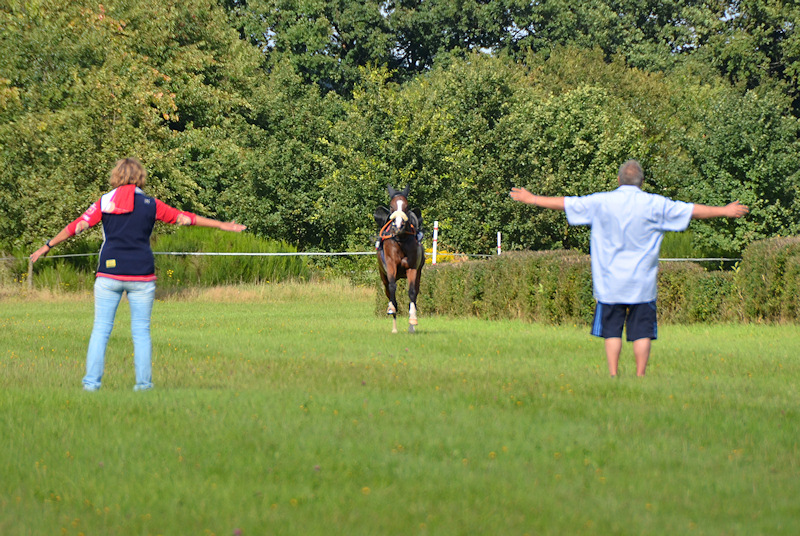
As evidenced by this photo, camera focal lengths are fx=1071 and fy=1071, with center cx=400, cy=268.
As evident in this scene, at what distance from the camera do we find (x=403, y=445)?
274 inches

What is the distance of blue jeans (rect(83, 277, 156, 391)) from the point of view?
966 cm

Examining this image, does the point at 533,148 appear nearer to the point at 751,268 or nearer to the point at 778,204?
the point at 778,204

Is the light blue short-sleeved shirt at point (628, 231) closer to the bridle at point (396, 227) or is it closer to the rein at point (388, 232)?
the bridle at point (396, 227)

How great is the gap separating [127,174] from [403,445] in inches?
165

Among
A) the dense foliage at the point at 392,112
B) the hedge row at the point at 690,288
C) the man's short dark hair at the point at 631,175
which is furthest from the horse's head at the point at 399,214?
the dense foliage at the point at 392,112

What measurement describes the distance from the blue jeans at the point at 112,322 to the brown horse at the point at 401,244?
28.1ft

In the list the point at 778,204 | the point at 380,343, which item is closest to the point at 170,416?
the point at 380,343

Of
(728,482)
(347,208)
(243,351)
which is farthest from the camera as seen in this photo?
(347,208)

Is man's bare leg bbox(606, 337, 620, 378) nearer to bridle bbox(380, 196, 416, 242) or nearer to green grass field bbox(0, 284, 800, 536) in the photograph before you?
green grass field bbox(0, 284, 800, 536)

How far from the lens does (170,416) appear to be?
8.09m

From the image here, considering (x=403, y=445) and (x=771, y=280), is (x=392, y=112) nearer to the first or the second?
(x=771, y=280)

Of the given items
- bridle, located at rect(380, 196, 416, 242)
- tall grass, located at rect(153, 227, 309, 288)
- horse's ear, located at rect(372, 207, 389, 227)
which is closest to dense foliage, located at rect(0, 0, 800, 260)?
tall grass, located at rect(153, 227, 309, 288)

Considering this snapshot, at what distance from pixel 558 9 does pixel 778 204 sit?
27025 mm

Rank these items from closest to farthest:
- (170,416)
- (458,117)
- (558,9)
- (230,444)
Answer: (230,444) → (170,416) → (458,117) → (558,9)
